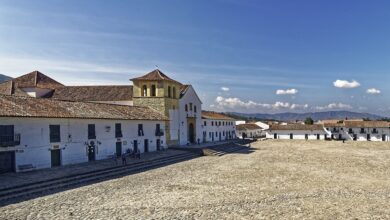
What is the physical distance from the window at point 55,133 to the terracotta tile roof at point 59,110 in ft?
2.65

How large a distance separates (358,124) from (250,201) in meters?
58.3

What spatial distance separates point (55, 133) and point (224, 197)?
1405 cm

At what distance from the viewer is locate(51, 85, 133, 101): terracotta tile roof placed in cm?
4378

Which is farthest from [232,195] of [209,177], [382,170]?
A: [382,170]

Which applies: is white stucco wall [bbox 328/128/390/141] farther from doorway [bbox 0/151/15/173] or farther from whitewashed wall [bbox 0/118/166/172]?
doorway [bbox 0/151/15/173]

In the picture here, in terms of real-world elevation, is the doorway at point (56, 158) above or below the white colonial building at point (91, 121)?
below

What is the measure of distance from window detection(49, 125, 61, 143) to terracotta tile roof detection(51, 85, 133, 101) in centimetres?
1857

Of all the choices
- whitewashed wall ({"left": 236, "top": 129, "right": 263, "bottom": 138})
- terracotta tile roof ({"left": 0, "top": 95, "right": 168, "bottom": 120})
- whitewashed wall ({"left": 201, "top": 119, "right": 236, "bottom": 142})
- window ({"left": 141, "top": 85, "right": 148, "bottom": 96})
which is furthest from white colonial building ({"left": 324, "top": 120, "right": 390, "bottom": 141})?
terracotta tile roof ({"left": 0, "top": 95, "right": 168, "bottom": 120})

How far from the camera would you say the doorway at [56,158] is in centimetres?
2378

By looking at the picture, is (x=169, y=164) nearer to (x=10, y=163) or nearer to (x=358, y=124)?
(x=10, y=163)

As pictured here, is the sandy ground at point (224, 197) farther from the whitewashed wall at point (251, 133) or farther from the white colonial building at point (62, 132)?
the whitewashed wall at point (251, 133)

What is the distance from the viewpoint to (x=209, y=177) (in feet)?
68.9

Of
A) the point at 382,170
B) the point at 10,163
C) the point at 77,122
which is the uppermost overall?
the point at 77,122

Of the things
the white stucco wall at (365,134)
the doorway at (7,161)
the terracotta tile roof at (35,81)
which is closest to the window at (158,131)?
the doorway at (7,161)
